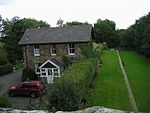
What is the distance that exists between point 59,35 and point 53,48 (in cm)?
234

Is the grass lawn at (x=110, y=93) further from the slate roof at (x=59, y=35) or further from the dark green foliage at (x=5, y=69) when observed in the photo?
the dark green foliage at (x=5, y=69)

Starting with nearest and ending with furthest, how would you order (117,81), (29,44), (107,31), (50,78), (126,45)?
1. (117,81)
2. (50,78)
3. (29,44)
4. (126,45)
5. (107,31)

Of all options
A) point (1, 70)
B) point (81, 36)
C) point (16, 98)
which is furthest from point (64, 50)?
point (1, 70)

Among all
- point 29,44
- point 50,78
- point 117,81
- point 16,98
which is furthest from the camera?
point 29,44

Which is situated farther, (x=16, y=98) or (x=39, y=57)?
(x=39, y=57)

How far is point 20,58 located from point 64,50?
2685 cm

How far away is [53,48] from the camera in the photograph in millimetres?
26672

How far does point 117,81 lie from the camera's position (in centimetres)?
2120

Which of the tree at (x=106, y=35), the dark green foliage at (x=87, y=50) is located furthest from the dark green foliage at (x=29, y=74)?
the tree at (x=106, y=35)

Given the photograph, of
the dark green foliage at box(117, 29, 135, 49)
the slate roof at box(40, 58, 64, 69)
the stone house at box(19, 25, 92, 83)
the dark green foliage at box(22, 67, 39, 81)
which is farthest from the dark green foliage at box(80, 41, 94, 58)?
the dark green foliage at box(117, 29, 135, 49)

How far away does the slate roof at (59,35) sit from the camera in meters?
25.4

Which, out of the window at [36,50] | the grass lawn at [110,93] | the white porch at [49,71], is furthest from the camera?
the window at [36,50]

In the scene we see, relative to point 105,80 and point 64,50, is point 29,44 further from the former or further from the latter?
point 105,80

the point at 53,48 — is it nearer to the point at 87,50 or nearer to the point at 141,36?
the point at 87,50
